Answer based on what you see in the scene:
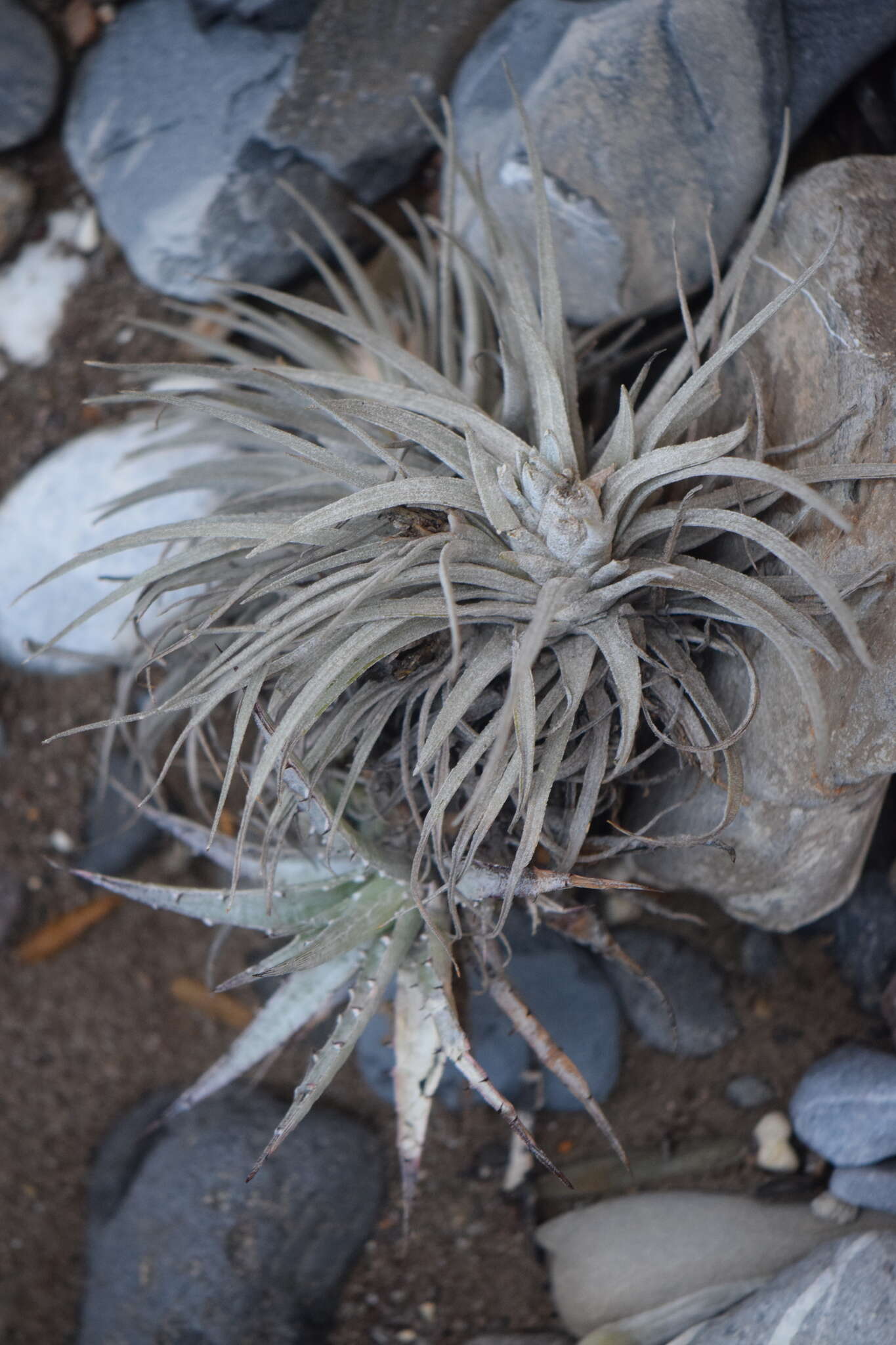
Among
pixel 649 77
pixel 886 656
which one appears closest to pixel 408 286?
pixel 649 77

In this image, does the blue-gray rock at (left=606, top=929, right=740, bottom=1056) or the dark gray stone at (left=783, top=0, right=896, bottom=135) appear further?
the blue-gray rock at (left=606, top=929, right=740, bottom=1056)

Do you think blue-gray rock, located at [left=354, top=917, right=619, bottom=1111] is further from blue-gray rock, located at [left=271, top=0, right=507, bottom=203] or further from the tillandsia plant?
blue-gray rock, located at [left=271, top=0, right=507, bottom=203]

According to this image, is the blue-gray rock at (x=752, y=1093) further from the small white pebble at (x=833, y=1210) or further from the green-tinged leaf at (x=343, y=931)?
the green-tinged leaf at (x=343, y=931)

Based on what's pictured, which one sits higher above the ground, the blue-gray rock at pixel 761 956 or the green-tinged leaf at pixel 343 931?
the green-tinged leaf at pixel 343 931

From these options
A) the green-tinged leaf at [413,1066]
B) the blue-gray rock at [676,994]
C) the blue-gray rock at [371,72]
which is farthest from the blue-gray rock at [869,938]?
the blue-gray rock at [371,72]

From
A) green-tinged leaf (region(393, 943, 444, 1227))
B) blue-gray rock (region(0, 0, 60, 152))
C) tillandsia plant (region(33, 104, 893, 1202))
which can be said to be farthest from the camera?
blue-gray rock (region(0, 0, 60, 152))

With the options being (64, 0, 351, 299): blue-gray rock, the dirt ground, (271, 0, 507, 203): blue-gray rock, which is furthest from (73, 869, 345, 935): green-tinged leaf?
(271, 0, 507, 203): blue-gray rock
